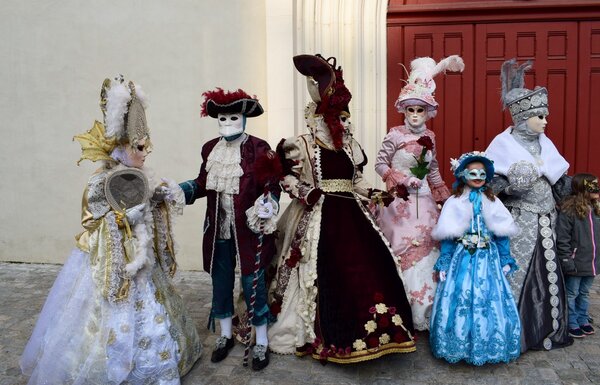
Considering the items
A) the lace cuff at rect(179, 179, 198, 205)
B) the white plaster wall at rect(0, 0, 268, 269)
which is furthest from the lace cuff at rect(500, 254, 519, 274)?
the white plaster wall at rect(0, 0, 268, 269)

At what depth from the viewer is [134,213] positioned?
10.3 feet

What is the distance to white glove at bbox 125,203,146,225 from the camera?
3.13 metres

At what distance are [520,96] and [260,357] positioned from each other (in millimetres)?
2668

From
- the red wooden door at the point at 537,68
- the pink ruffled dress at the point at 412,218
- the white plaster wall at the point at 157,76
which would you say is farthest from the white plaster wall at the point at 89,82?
the red wooden door at the point at 537,68

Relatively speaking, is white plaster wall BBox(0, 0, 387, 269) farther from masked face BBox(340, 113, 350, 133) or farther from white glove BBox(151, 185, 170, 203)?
white glove BBox(151, 185, 170, 203)

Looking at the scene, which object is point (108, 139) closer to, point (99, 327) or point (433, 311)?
point (99, 327)

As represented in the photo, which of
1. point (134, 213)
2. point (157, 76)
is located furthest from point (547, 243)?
point (157, 76)

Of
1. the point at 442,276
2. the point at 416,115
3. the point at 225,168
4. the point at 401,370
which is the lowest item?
the point at 401,370

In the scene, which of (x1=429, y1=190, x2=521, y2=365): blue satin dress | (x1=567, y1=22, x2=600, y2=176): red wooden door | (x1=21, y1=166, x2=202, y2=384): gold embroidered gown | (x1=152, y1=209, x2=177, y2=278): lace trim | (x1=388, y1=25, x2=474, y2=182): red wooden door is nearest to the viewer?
(x1=21, y1=166, x2=202, y2=384): gold embroidered gown

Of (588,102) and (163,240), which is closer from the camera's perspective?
(163,240)

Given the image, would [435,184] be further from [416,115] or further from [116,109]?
[116,109]

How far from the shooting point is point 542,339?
367 cm

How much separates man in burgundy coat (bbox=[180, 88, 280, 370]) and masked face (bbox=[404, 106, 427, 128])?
1184 millimetres

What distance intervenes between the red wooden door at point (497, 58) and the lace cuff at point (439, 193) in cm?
170
